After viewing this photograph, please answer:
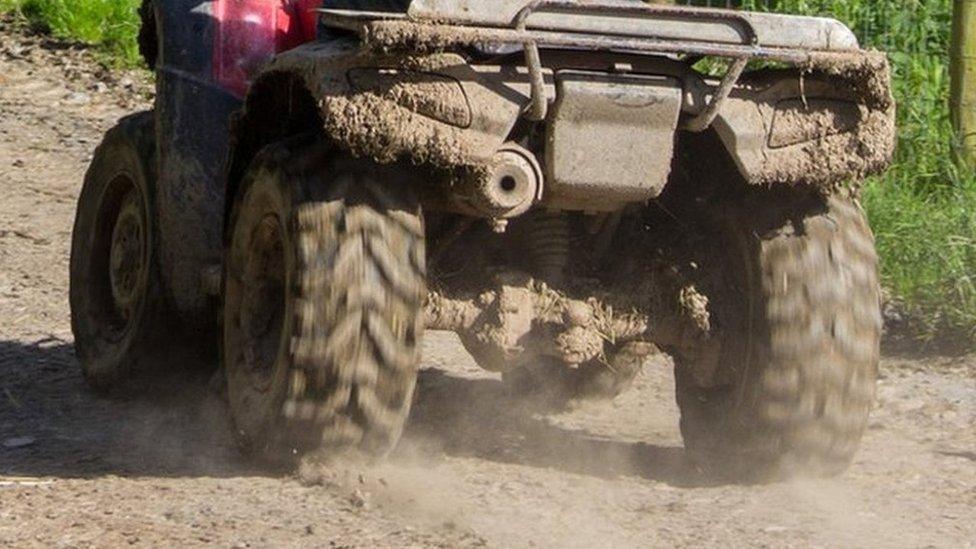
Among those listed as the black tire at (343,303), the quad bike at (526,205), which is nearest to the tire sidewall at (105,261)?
the quad bike at (526,205)

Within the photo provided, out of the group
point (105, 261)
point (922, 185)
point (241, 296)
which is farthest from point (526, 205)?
point (922, 185)

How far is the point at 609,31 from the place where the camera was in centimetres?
486

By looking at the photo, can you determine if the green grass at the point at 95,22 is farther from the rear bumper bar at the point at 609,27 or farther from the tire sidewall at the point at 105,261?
the rear bumper bar at the point at 609,27

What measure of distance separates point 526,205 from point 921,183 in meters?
4.11

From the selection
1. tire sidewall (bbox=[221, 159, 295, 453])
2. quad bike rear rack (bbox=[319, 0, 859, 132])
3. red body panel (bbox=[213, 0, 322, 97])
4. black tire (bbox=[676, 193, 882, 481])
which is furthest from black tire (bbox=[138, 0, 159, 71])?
black tire (bbox=[676, 193, 882, 481])

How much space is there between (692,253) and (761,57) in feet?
2.72

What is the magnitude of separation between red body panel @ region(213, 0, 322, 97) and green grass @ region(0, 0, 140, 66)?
19.9 feet

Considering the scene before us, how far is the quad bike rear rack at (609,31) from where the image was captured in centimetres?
475

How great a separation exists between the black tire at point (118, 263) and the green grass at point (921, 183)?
2911mm

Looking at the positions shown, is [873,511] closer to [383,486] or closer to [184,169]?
[383,486]

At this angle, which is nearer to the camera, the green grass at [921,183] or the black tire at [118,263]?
the black tire at [118,263]

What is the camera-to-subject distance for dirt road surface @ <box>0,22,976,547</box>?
5008 mm

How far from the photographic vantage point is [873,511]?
211 inches

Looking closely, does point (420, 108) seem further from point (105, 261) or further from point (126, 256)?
point (105, 261)
